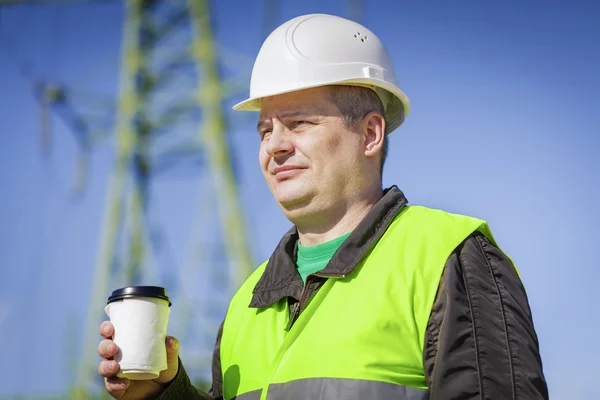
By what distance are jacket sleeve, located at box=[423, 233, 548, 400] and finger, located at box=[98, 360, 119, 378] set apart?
852 mm

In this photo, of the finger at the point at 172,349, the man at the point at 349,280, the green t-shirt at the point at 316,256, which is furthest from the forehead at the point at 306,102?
the finger at the point at 172,349

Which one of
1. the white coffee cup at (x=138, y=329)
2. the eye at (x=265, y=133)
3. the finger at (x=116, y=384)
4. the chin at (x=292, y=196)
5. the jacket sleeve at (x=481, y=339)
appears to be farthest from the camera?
the eye at (x=265, y=133)

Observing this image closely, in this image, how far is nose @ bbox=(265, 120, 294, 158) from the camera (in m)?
2.75

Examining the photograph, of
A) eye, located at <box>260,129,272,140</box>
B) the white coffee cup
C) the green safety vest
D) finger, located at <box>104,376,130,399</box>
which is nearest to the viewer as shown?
the green safety vest

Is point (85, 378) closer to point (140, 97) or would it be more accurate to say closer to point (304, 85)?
point (140, 97)

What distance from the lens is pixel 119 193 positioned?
56.7ft

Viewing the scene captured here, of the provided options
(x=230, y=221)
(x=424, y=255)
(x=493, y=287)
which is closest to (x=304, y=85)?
(x=424, y=255)

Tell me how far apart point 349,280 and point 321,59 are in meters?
0.74

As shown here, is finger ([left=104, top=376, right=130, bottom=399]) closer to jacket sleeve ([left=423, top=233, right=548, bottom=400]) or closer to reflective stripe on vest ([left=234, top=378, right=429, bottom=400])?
reflective stripe on vest ([left=234, top=378, right=429, bottom=400])

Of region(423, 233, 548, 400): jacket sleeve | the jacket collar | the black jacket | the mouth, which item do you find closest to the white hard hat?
the mouth

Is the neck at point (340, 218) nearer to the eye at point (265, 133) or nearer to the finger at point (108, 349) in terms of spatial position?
the eye at point (265, 133)

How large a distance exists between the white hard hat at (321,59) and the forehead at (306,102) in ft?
0.12

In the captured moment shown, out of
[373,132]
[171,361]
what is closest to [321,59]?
[373,132]

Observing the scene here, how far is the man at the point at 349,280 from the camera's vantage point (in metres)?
2.24
